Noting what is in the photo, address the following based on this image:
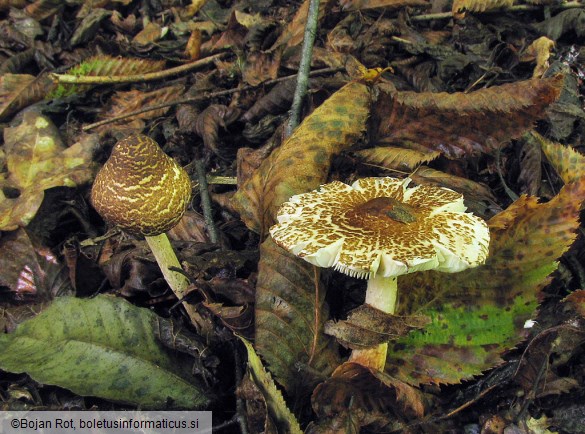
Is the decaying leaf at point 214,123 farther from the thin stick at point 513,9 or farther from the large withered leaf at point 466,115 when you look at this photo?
the thin stick at point 513,9

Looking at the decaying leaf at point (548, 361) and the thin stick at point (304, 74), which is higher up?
the thin stick at point (304, 74)

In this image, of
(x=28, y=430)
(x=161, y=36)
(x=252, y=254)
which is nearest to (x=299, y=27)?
(x=161, y=36)

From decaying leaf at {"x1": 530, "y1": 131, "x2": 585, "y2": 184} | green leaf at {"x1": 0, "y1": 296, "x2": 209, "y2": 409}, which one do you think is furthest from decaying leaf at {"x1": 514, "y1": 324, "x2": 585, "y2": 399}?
green leaf at {"x1": 0, "y1": 296, "x2": 209, "y2": 409}

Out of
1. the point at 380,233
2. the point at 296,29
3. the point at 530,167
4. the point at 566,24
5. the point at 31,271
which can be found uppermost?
the point at 566,24

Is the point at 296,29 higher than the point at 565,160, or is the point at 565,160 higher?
the point at 296,29

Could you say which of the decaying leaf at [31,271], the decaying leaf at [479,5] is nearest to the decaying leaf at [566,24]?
the decaying leaf at [479,5]

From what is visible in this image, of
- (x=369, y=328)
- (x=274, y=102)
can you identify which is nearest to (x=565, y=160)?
(x=369, y=328)

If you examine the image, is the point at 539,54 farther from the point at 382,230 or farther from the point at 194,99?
the point at 194,99
